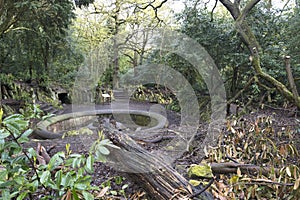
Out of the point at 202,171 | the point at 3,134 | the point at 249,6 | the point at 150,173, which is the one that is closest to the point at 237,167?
the point at 202,171

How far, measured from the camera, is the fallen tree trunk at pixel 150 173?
5.06 ft

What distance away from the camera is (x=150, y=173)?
5.46ft

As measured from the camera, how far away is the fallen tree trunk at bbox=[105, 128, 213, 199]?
154 centimetres

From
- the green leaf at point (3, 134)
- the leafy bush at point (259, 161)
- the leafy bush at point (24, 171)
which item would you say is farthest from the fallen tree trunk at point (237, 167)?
the green leaf at point (3, 134)

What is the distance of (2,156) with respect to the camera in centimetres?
102

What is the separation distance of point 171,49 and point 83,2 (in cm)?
214

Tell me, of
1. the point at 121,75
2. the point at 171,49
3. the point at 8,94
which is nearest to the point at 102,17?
the point at 121,75

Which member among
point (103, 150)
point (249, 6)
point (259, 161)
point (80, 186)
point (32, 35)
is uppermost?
point (32, 35)

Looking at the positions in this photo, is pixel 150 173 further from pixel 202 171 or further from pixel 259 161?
pixel 259 161

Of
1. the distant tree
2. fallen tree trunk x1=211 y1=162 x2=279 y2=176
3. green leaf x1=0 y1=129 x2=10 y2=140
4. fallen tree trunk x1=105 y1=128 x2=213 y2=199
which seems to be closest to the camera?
green leaf x1=0 y1=129 x2=10 y2=140

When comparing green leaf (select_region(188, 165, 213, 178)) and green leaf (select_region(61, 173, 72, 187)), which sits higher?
green leaf (select_region(61, 173, 72, 187))

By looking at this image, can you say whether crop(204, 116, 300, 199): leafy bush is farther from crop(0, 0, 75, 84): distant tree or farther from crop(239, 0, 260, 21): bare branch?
crop(0, 0, 75, 84): distant tree

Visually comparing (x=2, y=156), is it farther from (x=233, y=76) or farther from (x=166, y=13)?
(x=166, y=13)

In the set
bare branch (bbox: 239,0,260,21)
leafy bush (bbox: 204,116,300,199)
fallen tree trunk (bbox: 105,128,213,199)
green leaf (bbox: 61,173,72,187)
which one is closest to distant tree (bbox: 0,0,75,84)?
bare branch (bbox: 239,0,260,21)
